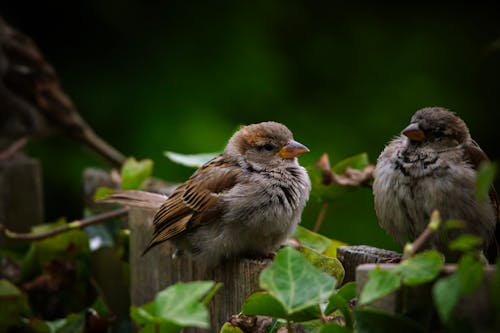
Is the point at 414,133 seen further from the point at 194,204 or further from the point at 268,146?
the point at 194,204

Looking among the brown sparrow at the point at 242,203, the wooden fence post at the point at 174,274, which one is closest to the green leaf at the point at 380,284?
the wooden fence post at the point at 174,274

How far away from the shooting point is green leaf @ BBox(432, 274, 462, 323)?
826 mm

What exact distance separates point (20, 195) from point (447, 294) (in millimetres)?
2360

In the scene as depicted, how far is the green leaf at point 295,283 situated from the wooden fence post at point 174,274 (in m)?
0.48

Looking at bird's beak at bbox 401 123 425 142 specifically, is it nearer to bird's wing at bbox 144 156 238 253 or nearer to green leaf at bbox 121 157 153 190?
bird's wing at bbox 144 156 238 253

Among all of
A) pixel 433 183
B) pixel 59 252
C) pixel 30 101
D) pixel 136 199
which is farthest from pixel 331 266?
pixel 30 101

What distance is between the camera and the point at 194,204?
6.59 feet

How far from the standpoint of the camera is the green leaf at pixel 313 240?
6.31 ft

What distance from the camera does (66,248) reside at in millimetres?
2416

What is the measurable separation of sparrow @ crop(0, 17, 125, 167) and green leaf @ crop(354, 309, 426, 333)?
9.27 ft

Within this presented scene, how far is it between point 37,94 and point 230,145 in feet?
6.31

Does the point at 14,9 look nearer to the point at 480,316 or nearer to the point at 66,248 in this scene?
the point at 66,248

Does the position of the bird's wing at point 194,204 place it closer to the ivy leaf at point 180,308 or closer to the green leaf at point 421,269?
the ivy leaf at point 180,308

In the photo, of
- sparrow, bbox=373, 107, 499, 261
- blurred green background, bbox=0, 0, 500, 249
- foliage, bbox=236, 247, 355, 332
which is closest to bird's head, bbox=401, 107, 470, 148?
sparrow, bbox=373, 107, 499, 261
